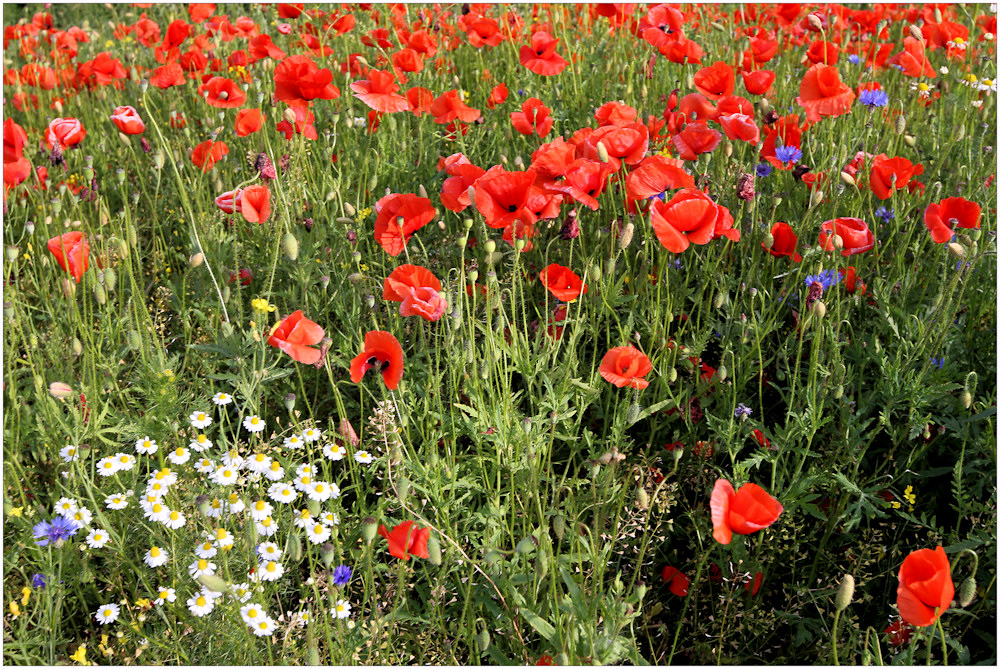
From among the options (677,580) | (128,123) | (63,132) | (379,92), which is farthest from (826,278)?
(63,132)

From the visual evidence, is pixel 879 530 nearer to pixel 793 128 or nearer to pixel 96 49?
pixel 793 128

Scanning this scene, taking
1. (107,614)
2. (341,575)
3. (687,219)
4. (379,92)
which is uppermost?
(379,92)

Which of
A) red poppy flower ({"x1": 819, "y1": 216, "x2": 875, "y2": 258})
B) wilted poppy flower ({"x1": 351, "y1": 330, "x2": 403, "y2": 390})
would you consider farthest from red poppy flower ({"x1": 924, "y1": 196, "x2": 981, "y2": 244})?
wilted poppy flower ({"x1": 351, "y1": 330, "x2": 403, "y2": 390})

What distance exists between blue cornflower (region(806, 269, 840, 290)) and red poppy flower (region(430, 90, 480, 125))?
124 cm

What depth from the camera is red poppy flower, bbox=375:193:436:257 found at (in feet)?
6.93

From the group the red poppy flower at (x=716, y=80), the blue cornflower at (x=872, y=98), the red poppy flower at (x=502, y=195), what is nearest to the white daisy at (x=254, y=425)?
the red poppy flower at (x=502, y=195)

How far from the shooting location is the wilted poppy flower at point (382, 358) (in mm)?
1731

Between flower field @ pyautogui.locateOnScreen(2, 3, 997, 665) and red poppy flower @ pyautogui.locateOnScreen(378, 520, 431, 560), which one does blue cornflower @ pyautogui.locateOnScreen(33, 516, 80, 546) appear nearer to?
flower field @ pyautogui.locateOnScreen(2, 3, 997, 665)

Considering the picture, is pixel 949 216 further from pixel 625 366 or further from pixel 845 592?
pixel 845 592

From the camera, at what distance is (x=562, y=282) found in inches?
81.5

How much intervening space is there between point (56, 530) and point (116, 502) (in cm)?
16

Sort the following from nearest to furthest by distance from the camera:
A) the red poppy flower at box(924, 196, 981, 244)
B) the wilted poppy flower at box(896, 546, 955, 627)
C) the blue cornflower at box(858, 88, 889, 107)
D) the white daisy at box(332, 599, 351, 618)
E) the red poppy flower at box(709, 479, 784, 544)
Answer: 1. the wilted poppy flower at box(896, 546, 955, 627)
2. the red poppy flower at box(709, 479, 784, 544)
3. the white daisy at box(332, 599, 351, 618)
4. the red poppy flower at box(924, 196, 981, 244)
5. the blue cornflower at box(858, 88, 889, 107)

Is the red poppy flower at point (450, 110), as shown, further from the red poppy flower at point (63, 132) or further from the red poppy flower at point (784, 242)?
the red poppy flower at point (63, 132)

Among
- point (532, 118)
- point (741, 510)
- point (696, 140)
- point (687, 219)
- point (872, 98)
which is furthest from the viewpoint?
point (872, 98)
